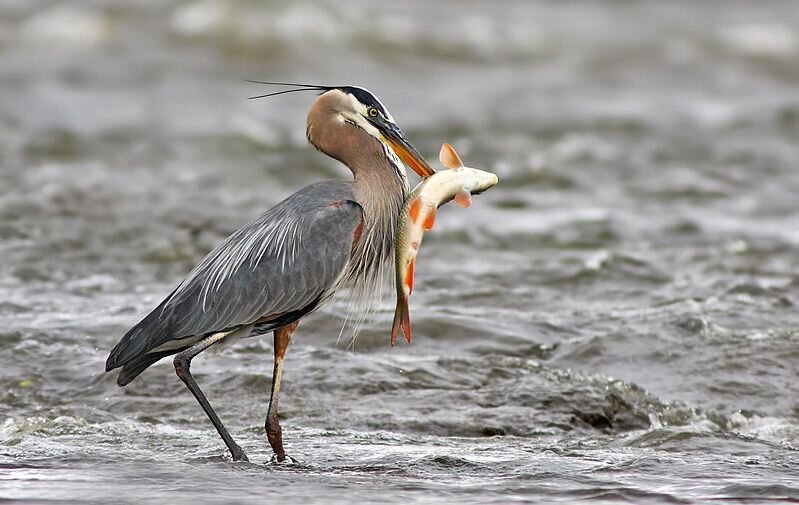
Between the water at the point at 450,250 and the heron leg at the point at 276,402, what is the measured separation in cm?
15

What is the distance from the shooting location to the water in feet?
19.3

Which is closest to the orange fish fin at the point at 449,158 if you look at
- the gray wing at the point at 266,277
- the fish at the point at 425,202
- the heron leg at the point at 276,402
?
the fish at the point at 425,202

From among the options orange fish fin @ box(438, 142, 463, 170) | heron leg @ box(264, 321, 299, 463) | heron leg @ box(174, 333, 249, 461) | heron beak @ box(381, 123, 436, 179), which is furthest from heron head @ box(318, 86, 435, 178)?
heron leg @ box(174, 333, 249, 461)

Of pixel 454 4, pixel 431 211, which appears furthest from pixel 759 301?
pixel 454 4

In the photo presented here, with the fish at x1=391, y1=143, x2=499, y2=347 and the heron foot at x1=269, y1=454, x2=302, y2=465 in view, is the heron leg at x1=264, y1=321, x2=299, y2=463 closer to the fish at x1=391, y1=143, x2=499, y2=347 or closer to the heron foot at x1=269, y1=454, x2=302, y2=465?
the heron foot at x1=269, y1=454, x2=302, y2=465

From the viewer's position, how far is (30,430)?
6.33 m

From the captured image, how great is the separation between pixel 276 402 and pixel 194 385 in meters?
0.39

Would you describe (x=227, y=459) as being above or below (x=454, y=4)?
below

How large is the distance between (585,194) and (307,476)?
8.52 meters

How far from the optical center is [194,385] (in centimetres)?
595

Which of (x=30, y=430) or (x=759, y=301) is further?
(x=759, y=301)

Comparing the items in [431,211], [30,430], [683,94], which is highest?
[683,94]

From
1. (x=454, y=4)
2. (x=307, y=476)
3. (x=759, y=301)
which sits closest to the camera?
(x=307, y=476)

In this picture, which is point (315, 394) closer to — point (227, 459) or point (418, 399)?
point (418, 399)
